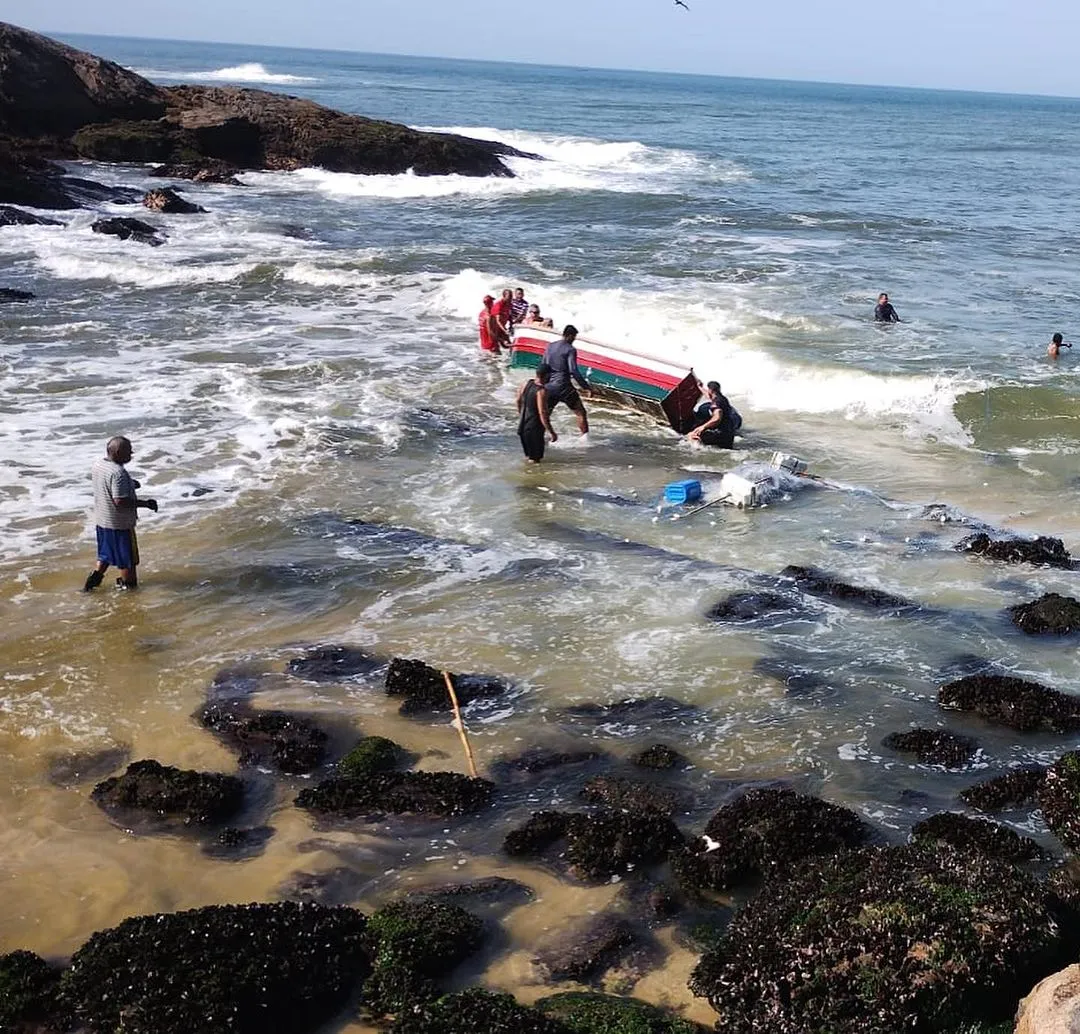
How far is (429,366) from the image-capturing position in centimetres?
1998

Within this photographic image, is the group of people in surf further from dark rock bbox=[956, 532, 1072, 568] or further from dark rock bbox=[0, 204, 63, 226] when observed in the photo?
dark rock bbox=[0, 204, 63, 226]

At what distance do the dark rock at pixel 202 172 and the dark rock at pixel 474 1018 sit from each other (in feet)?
135

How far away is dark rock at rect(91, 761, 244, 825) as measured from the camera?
7543 mm

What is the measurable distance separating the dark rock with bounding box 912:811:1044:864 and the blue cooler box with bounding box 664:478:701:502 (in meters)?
6.93

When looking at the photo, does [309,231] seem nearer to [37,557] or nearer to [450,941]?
[37,557]

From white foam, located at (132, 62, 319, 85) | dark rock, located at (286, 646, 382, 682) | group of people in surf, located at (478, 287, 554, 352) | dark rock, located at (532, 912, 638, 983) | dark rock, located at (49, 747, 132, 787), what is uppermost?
white foam, located at (132, 62, 319, 85)

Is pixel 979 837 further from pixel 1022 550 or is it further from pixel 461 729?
pixel 1022 550

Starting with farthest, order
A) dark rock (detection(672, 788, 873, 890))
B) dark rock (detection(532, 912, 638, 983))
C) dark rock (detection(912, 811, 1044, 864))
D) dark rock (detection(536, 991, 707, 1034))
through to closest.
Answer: dark rock (detection(912, 811, 1044, 864)), dark rock (detection(672, 788, 873, 890)), dark rock (detection(532, 912, 638, 983)), dark rock (detection(536, 991, 707, 1034))

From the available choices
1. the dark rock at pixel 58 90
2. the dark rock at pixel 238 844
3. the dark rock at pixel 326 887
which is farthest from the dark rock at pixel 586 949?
the dark rock at pixel 58 90

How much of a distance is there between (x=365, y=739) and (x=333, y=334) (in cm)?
1449

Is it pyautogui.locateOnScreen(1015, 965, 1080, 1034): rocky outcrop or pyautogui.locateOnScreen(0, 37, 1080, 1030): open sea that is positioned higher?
pyautogui.locateOnScreen(1015, 965, 1080, 1034): rocky outcrop

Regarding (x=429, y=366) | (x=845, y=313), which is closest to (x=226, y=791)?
(x=429, y=366)

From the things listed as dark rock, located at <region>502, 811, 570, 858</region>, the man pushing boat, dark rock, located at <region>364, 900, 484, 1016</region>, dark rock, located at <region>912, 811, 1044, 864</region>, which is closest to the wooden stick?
dark rock, located at <region>502, 811, 570, 858</region>

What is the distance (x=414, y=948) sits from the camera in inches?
242
